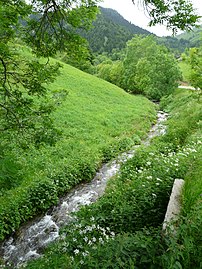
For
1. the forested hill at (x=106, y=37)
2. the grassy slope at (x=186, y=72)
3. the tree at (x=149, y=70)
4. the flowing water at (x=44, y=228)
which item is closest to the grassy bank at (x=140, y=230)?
the flowing water at (x=44, y=228)

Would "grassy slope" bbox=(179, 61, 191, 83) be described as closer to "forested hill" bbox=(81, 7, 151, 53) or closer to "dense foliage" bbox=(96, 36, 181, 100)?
"dense foliage" bbox=(96, 36, 181, 100)

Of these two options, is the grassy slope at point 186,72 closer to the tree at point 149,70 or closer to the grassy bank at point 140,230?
the tree at point 149,70

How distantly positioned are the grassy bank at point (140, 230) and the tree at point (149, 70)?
31.2 metres

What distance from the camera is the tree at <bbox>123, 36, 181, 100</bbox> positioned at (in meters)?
37.9

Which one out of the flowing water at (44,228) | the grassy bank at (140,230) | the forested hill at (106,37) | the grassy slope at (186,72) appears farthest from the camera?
the forested hill at (106,37)

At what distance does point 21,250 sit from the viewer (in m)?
7.34

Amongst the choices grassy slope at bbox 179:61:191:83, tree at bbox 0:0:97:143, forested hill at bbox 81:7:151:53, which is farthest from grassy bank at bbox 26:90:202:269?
forested hill at bbox 81:7:151:53

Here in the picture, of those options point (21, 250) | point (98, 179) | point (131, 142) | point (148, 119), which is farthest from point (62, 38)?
point (148, 119)

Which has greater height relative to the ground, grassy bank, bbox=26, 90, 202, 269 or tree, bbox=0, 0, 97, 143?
tree, bbox=0, 0, 97, 143

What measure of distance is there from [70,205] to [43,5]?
694cm

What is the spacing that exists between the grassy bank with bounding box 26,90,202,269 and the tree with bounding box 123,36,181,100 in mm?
31163

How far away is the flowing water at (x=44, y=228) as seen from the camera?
720 centimetres

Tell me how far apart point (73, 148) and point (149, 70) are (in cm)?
3097

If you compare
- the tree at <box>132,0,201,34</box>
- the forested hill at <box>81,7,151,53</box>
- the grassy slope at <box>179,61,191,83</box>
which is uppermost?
the forested hill at <box>81,7,151,53</box>
